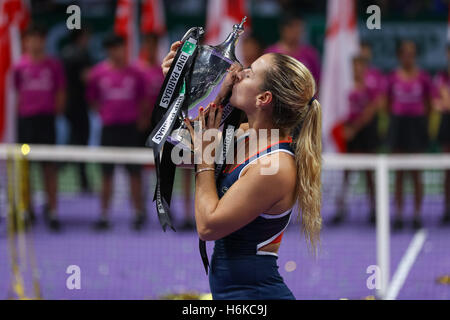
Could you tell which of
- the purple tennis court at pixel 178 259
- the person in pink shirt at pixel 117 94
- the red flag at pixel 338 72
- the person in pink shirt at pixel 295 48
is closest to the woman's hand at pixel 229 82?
the purple tennis court at pixel 178 259

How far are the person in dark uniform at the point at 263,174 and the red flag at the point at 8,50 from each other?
20.2ft

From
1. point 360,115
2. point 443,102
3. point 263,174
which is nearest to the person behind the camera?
point 263,174

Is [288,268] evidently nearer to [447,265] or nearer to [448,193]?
[447,265]

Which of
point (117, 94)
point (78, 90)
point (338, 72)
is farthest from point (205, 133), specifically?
point (78, 90)

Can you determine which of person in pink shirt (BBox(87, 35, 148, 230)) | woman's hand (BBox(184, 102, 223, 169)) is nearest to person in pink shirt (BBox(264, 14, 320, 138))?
person in pink shirt (BBox(87, 35, 148, 230))

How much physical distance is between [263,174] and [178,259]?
4.37 metres

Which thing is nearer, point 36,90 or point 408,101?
point 36,90

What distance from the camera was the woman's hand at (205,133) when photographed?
2924 millimetres

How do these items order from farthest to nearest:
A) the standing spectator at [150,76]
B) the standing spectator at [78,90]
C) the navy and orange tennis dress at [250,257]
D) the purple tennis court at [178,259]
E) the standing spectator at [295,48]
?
the standing spectator at [78,90], the standing spectator at [150,76], the standing spectator at [295,48], the purple tennis court at [178,259], the navy and orange tennis dress at [250,257]

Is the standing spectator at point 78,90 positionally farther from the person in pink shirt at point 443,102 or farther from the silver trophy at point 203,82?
the silver trophy at point 203,82

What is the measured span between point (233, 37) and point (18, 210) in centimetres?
385

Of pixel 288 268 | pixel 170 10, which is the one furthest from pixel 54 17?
pixel 288 268

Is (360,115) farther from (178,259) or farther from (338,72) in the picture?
(178,259)

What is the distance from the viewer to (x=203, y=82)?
298 cm
